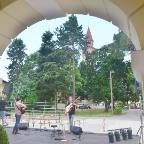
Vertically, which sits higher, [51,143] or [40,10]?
[40,10]

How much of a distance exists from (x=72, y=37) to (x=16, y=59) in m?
13.3

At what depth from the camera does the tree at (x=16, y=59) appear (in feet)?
128

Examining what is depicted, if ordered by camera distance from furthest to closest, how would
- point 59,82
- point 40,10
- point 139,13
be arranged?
→ point 59,82 → point 40,10 → point 139,13

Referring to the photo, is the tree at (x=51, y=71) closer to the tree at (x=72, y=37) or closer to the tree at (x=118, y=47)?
the tree at (x=72, y=37)

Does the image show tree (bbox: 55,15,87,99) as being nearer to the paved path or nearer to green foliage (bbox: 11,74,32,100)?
green foliage (bbox: 11,74,32,100)

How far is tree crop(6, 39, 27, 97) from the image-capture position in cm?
3909

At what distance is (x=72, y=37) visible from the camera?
34.1m

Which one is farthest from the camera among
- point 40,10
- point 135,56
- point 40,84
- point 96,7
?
point 40,84

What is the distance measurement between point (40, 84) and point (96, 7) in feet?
96.6

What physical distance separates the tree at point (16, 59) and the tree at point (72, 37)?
32.4 ft

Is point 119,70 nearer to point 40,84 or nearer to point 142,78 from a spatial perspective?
point 40,84

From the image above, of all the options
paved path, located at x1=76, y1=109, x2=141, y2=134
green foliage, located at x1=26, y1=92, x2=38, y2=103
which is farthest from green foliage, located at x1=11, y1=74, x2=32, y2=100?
paved path, located at x1=76, y1=109, x2=141, y2=134

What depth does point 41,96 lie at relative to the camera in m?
31.5

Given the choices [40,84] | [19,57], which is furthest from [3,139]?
[19,57]
